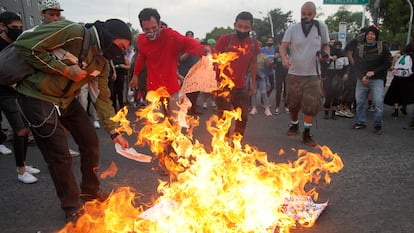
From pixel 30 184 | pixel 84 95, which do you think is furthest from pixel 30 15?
pixel 30 184

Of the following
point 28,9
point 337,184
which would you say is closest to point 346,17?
point 28,9

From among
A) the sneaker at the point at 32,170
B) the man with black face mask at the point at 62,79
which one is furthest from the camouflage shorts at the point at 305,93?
the sneaker at the point at 32,170

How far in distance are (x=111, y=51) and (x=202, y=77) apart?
140 cm

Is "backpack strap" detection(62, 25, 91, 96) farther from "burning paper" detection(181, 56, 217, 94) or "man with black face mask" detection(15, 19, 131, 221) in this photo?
"burning paper" detection(181, 56, 217, 94)

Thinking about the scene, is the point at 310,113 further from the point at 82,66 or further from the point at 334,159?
the point at 82,66

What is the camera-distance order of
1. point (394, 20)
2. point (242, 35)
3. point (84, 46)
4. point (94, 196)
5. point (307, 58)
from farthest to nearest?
point (394, 20)
point (307, 58)
point (242, 35)
point (94, 196)
point (84, 46)

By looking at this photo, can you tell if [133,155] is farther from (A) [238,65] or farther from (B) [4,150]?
(B) [4,150]

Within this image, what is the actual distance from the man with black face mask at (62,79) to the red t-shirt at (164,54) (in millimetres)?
1132

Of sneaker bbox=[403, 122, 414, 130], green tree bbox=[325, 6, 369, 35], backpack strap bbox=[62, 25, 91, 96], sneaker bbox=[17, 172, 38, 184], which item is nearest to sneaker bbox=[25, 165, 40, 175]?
sneaker bbox=[17, 172, 38, 184]

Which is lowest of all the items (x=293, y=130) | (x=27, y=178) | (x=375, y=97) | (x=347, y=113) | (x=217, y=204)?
(x=347, y=113)

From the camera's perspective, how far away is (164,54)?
4445 millimetres

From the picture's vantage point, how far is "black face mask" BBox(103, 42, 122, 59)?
3094 millimetres

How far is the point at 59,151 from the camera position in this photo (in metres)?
3.11

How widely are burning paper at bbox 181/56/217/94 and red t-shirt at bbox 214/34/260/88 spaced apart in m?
1.08
